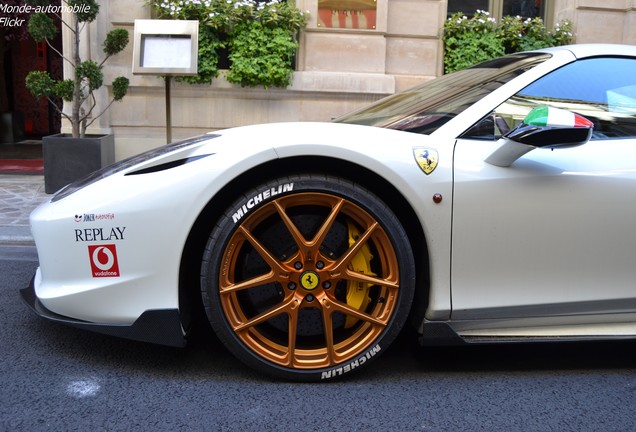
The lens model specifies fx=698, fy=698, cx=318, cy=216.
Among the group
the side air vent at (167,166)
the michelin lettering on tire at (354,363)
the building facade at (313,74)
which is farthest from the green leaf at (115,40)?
the michelin lettering on tire at (354,363)

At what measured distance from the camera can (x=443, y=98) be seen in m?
3.32

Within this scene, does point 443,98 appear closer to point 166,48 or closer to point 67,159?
point 166,48

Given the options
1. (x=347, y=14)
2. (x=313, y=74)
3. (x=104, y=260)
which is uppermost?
(x=347, y=14)

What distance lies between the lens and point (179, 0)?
8789 millimetres

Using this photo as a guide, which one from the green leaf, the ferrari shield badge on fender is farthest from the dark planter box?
the ferrari shield badge on fender

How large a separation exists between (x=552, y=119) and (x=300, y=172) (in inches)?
40.7

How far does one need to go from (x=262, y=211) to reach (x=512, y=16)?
322 inches

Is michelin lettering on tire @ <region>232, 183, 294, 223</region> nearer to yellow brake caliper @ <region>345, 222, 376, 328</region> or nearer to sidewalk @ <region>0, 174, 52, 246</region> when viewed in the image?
yellow brake caliper @ <region>345, 222, 376, 328</region>

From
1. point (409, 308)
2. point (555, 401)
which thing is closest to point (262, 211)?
point (409, 308)

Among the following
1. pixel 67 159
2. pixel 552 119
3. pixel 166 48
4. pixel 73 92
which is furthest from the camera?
pixel 73 92

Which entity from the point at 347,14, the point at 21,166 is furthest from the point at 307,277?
the point at 21,166

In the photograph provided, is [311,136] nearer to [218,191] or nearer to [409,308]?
[218,191]

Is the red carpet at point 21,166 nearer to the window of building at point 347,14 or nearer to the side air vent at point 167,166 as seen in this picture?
the window of building at point 347,14

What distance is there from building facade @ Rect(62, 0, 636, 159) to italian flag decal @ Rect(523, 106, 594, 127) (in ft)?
21.5
